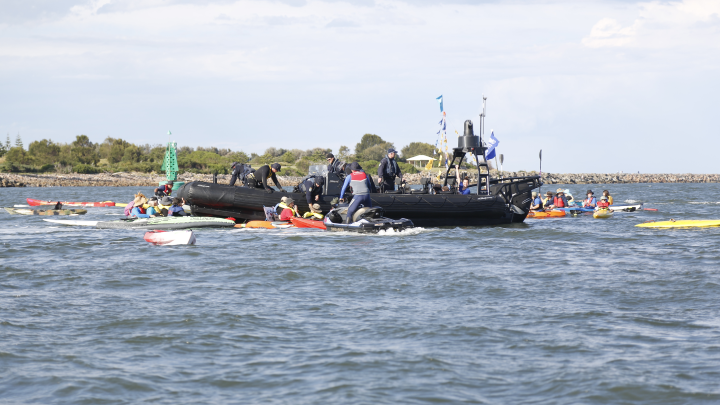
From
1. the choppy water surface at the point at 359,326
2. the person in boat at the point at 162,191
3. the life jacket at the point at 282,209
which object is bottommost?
the choppy water surface at the point at 359,326

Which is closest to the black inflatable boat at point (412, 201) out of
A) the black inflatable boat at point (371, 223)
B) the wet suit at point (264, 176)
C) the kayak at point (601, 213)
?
the wet suit at point (264, 176)

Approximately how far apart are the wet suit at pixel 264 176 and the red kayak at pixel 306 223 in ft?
5.41

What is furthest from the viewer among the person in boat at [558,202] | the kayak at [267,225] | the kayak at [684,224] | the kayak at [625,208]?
the kayak at [625,208]

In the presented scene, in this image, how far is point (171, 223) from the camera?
17.0 m

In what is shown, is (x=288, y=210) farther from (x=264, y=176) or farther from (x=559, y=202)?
(x=559, y=202)

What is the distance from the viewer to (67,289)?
10.1 metres

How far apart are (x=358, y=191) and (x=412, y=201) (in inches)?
95.1

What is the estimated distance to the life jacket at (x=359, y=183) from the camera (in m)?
15.8

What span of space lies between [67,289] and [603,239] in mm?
12398

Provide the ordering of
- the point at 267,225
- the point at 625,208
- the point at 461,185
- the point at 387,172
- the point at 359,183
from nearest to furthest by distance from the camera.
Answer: the point at 359,183
the point at 267,225
the point at 387,172
the point at 461,185
the point at 625,208

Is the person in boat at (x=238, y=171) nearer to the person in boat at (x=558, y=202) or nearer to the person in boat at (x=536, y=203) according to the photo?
the person in boat at (x=536, y=203)

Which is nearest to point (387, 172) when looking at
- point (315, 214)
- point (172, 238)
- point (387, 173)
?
point (387, 173)

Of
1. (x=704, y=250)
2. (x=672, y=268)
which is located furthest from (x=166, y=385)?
(x=704, y=250)

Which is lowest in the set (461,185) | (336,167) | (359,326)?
(359,326)
